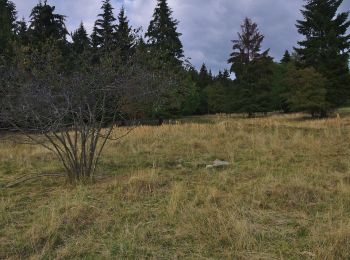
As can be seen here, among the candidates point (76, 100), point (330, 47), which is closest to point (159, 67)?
point (76, 100)

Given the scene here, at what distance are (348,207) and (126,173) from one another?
4166 millimetres

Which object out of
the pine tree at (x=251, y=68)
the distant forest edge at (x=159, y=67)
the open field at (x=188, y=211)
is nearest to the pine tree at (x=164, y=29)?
the distant forest edge at (x=159, y=67)

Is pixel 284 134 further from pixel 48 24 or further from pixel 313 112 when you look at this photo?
pixel 48 24

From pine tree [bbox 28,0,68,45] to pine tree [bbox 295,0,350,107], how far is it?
21.1 meters

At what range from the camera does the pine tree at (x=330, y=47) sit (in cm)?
3161

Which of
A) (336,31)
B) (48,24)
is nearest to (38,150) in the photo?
(48,24)

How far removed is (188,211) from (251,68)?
36.5 m

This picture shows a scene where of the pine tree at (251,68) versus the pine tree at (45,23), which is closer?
the pine tree at (45,23)

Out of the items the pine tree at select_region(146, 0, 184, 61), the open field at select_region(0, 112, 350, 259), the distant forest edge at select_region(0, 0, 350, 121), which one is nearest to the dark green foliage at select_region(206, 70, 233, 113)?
the distant forest edge at select_region(0, 0, 350, 121)

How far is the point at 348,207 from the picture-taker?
191 inches

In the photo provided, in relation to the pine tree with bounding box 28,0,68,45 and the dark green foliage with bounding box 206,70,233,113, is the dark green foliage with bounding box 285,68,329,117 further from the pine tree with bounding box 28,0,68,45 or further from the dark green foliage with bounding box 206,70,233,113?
the pine tree with bounding box 28,0,68,45

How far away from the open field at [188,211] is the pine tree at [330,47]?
25.0 meters

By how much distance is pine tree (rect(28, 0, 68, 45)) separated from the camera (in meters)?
31.6

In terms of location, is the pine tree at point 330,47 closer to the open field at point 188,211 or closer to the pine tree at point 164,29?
the pine tree at point 164,29
